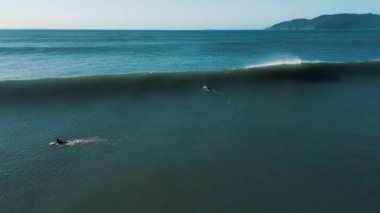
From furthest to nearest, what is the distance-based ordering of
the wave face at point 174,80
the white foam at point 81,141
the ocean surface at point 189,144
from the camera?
1. the wave face at point 174,80
2. the white foam at point 81,141
3. the ocean surface at point 189,144

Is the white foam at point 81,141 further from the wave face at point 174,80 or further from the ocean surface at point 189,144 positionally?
the wave face at point 174,80

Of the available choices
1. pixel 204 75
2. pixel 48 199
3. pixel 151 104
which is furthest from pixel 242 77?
pixel 48 199

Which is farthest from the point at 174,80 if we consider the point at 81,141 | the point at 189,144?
the point at 81,141

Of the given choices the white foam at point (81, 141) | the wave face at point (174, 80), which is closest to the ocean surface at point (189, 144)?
the white foam at point (81, 141)

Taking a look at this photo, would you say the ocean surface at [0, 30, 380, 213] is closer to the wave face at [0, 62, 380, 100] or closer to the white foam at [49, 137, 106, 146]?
the white foam at [49, 137, 106, 146]

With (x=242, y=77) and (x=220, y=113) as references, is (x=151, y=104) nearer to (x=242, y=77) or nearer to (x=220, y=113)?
(x=220, y=113)

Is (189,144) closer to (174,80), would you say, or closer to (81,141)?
(81,141)

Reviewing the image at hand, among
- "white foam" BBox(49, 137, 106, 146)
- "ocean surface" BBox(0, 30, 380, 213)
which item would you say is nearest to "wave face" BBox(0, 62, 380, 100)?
"ocean surface" BBox(0, 30, 380, 213)
